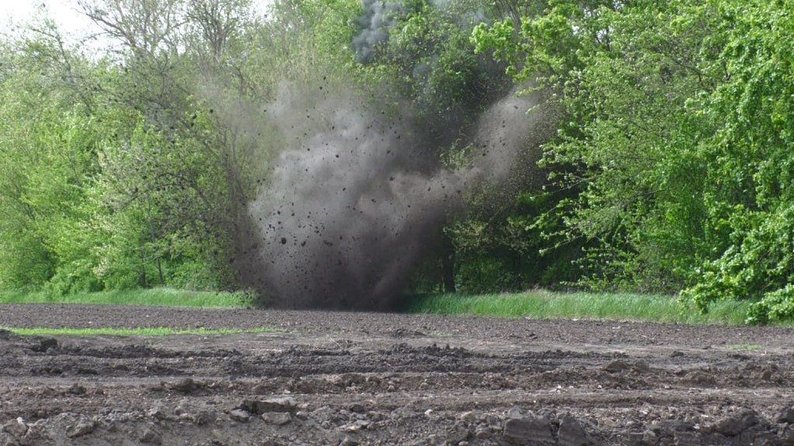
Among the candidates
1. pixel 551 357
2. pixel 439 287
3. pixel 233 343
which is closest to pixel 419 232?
pixel 439 287

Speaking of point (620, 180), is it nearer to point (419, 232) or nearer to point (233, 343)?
point (419, 232)

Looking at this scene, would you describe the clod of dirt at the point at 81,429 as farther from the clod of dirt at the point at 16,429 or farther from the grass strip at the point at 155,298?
the grass strip at the point at 155,298

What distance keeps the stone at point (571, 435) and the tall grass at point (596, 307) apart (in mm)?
16056

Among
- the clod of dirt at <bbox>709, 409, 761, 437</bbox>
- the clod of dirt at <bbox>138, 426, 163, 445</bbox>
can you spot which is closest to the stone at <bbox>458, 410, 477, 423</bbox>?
the clod of dirt at <bbox>709, 409, 761, 437</bbox>

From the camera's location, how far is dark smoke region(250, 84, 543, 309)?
36.7 meters

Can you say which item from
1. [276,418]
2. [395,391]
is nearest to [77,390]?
[276,418]

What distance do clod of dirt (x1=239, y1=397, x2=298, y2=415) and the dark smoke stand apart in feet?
87.3

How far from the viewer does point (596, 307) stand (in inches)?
1114

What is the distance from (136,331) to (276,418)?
14.1 meters

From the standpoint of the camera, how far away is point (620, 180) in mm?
29375

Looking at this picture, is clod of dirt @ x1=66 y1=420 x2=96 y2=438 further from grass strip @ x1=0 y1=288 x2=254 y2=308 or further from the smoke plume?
the smoke plume

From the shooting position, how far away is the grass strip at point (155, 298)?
133 feet

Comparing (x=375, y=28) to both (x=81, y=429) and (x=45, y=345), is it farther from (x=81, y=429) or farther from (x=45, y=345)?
(x=81, y=429)

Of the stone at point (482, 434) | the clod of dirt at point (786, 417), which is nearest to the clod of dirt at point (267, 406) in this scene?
the stone at point (482, 434)
